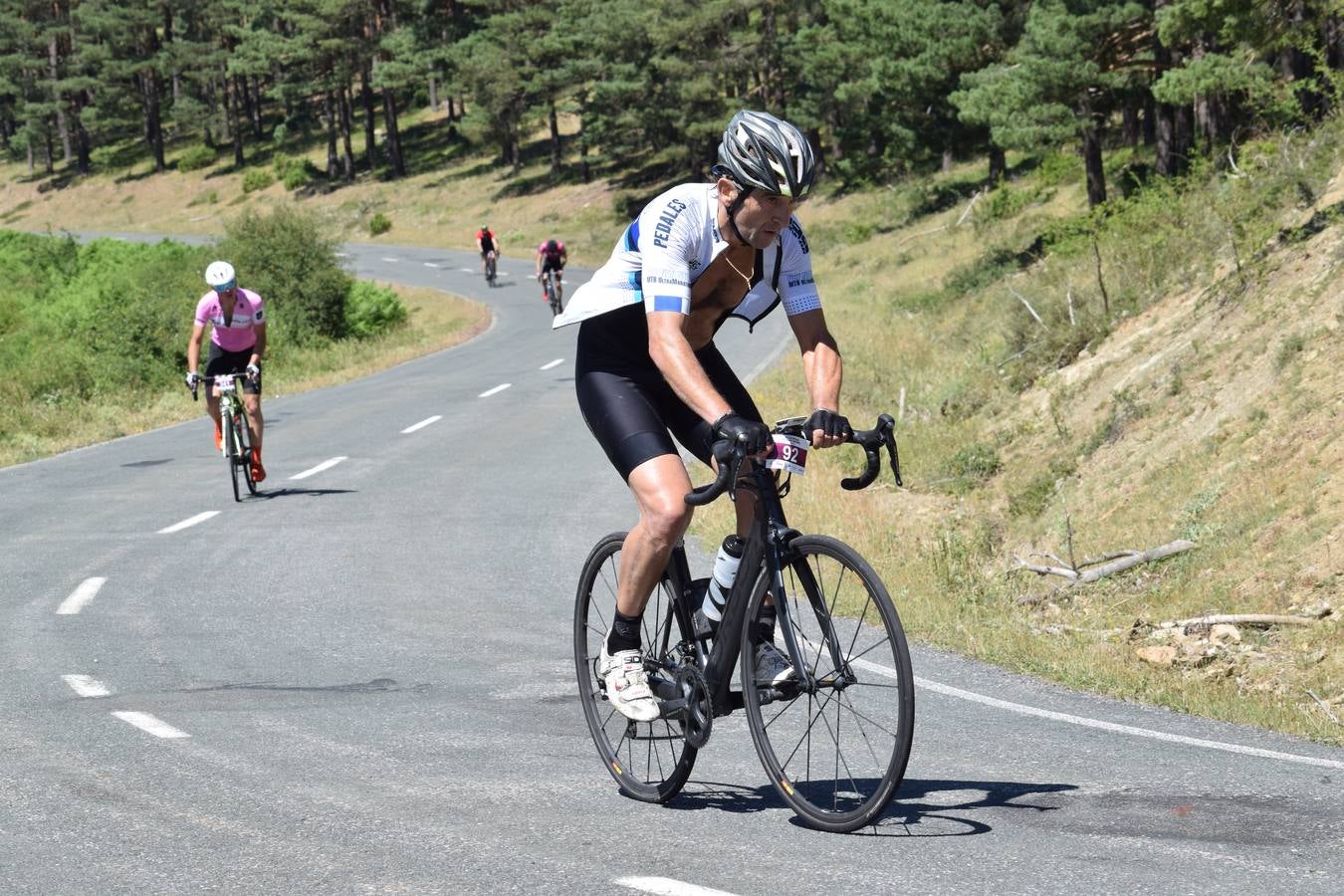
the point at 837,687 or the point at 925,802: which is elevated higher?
the point at 837,687

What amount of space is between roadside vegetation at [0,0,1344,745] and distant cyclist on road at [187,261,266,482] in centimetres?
528

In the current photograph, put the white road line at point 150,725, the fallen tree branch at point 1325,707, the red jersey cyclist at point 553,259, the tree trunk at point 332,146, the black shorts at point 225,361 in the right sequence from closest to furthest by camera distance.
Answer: the fallen tree branch at point 1325,707 < the white road line at point 150,725 < the black shorts at point 225,361 < the red jersey cyclist at point 553,259 < the tree trunk at point 332,146

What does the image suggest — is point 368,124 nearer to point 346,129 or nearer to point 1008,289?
point 346,129

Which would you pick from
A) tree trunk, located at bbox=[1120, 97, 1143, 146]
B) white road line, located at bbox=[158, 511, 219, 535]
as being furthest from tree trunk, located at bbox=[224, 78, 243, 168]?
white road line, located at bbox=[158, 511, 219, 535]

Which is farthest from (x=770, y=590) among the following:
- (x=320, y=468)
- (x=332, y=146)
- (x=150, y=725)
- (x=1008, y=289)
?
(x=332, y=146)

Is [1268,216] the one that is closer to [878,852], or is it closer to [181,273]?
[878,852]

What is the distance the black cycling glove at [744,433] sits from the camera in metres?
4.36

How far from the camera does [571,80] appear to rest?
72.4 meters

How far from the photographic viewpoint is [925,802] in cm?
493

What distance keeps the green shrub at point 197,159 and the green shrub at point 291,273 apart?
66277 mm

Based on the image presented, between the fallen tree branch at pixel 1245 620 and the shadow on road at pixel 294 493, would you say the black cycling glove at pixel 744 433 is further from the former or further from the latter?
the shadow on road at pixel 294 493

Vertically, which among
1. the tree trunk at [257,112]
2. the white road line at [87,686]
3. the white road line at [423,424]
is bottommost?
the white road line at [423,424]

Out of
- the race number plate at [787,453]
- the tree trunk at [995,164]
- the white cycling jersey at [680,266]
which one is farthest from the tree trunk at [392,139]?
the race number plate at [787,453]

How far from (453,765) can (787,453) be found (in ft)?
6.62
